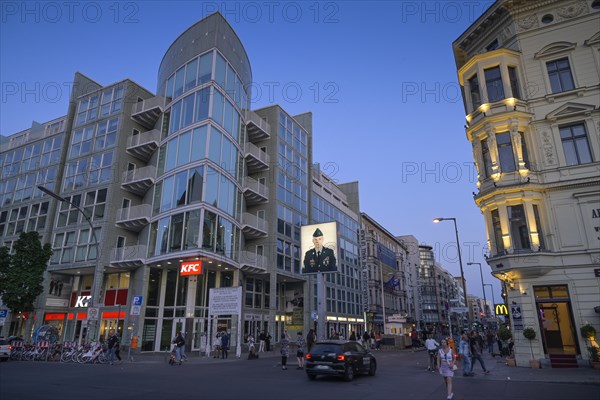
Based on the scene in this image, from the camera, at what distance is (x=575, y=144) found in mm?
20875

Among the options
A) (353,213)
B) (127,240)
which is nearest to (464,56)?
(127,240)

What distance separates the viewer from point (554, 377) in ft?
50.0

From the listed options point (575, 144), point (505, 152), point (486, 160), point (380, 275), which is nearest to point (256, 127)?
point (486, 160)

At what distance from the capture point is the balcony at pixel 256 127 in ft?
129

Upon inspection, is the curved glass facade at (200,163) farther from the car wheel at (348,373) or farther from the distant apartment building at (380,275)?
the distant apartment building at (380,275)

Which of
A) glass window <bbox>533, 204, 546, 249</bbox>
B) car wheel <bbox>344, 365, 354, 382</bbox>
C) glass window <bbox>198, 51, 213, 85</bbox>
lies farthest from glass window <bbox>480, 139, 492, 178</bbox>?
glass window <bbox>198, 51, 213, 85</bbox>

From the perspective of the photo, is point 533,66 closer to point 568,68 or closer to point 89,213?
point 568,68

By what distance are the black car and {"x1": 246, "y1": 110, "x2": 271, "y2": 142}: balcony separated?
2784 cm

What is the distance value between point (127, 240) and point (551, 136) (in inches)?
1293

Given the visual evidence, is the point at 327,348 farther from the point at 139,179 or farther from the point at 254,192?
the point at 139,179

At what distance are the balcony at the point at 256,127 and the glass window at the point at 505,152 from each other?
24.0m

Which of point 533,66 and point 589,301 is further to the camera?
point 533,66

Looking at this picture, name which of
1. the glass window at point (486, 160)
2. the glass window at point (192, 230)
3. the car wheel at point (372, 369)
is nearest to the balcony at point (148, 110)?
the glass window at point (192, 230)

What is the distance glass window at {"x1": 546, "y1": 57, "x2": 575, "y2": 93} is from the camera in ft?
71.0
